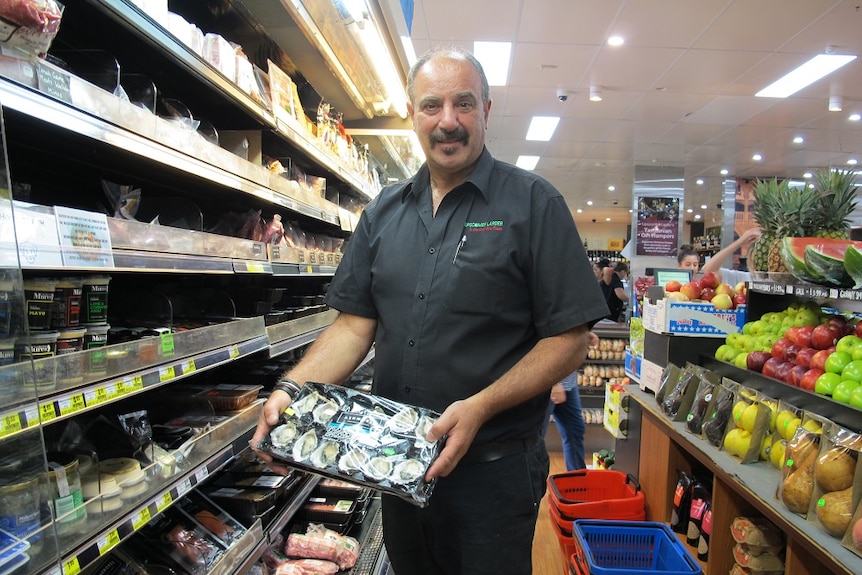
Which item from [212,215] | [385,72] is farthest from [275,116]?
[385,72]

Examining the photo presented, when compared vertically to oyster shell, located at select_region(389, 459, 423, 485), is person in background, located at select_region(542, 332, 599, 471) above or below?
below

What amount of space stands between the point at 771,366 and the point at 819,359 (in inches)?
8.7

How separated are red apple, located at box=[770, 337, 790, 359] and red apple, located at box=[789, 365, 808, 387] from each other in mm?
143

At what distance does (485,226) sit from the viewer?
1.34m

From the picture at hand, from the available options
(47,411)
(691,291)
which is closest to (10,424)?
(47,411)

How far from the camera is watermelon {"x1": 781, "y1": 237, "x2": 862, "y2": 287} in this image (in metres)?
1.91

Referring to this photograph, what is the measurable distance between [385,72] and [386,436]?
85.6 inches

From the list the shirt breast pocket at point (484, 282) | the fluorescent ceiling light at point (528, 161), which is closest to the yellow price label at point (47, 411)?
the shirt breast pocket at point (484, 282)

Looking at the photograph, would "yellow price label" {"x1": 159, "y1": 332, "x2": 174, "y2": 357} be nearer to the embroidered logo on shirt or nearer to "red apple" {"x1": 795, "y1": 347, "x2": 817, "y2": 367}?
the embroidered logo on shirt

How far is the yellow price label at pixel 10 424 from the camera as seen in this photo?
83cm

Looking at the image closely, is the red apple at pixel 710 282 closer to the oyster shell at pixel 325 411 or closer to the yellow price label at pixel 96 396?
the oyster shell at pixel 325 411

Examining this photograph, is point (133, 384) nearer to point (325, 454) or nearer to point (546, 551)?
point (325, 454)

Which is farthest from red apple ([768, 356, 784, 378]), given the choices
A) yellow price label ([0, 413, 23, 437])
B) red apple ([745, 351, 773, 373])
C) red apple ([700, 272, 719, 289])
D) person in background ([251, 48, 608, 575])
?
yellow price label ([0, 413, 23, 437])

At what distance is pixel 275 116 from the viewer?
200cm
